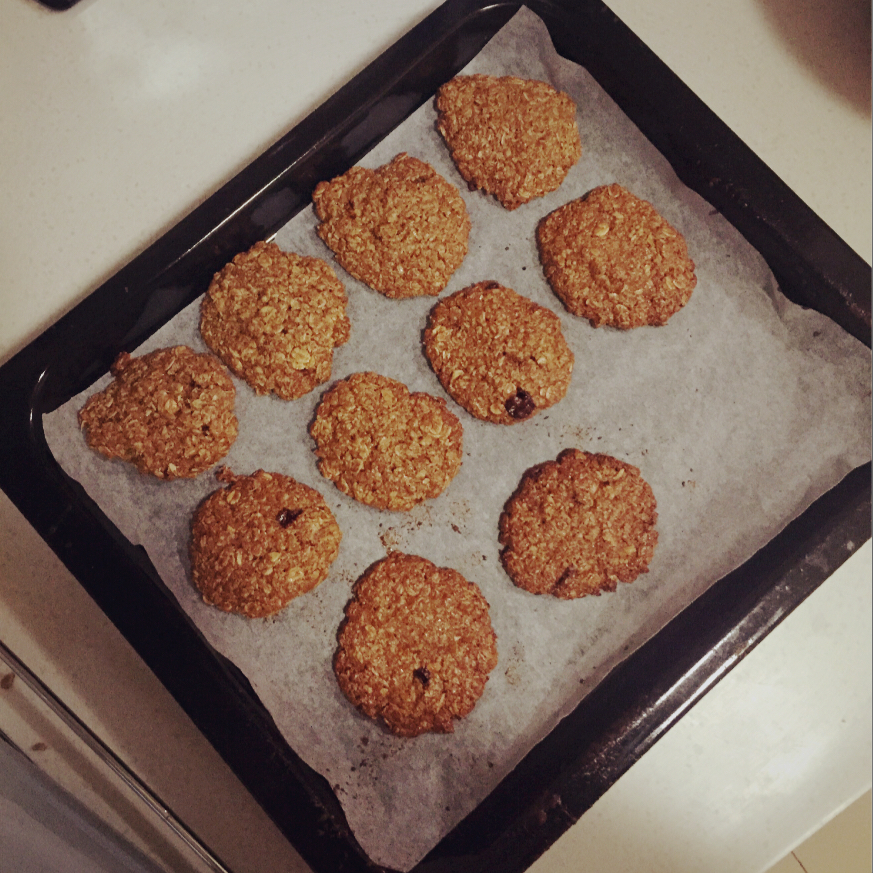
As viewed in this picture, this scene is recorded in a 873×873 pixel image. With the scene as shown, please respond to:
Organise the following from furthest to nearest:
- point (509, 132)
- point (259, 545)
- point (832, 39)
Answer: point (832, 39) → point (509, 132) → point (259, 545)

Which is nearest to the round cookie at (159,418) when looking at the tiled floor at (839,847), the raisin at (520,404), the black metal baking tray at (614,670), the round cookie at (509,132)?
the black metal baking tray at (614,670)

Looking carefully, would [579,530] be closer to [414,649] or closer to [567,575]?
[567,575]

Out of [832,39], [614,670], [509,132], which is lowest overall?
[614,670]

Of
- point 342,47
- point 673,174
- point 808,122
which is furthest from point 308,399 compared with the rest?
point 808,122

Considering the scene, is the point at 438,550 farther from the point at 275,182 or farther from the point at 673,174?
the point at 673,174

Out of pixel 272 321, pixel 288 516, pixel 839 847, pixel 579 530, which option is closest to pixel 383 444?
pixel 288 516

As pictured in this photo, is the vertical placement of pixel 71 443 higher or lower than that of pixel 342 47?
lower
